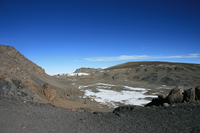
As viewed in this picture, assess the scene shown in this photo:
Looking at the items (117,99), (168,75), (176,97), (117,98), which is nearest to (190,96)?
(176,97)

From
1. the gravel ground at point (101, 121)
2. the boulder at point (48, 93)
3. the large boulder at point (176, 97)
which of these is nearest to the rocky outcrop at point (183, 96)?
the large boulder at point (176, 97)

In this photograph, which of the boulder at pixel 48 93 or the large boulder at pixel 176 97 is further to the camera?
the boulder at pixel 48 93

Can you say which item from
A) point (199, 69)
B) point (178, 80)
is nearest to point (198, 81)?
point (178, 80)

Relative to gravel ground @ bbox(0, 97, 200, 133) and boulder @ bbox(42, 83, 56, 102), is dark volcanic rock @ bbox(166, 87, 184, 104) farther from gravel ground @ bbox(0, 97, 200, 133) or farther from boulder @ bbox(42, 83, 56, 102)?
boulder @ bbox(42, 83, 56, 102)

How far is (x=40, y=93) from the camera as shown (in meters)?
16.6

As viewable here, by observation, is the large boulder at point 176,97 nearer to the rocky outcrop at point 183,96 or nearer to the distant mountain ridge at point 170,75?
the rocky outcrop at point 183,96

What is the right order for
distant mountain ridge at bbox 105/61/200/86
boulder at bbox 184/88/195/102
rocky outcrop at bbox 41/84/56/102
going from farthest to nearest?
1. distant mountain ridge at bbox 105/61/200/86
2. rocky outcrop at bbox 41/84/56/102
3. boulder at bbox 184/88/195/102

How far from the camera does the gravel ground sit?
19.3ft

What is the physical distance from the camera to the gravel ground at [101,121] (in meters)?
5.89

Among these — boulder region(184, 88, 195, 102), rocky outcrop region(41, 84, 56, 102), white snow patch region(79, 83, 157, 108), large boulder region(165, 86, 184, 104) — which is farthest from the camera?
white snow patch region(79, 83, 157, 108)

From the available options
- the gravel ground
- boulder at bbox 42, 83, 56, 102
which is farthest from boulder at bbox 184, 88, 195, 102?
boulder at bbox 42, 83, 56, 102

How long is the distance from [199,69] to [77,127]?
6343cm

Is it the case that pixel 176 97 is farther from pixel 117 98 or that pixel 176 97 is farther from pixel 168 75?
pixel 168 75

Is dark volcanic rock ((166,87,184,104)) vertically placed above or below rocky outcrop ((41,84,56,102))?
above
